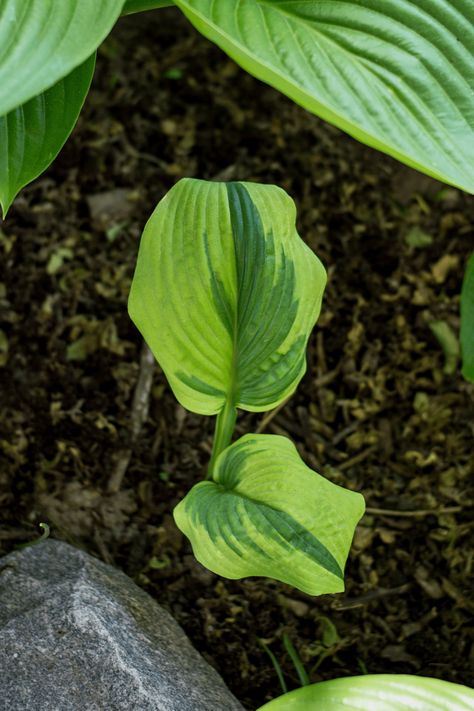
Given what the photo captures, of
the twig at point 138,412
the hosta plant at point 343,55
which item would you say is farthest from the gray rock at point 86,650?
the hosta plant at point 343,55

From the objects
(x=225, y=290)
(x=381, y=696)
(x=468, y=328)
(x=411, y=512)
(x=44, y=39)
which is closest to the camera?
(x=44, y=39)

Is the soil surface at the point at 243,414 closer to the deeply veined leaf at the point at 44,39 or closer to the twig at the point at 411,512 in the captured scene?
the twig at the point at 411,512

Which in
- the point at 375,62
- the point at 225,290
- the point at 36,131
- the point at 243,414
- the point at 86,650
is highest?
the point at 375,62

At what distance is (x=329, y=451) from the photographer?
141 centimetres

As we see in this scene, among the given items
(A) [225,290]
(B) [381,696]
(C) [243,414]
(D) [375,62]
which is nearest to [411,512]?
(C) [243,414]

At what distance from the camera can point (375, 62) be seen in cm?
86

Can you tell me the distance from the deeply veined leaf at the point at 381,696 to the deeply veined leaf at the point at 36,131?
0.73m

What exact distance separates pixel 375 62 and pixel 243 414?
2.34 feet

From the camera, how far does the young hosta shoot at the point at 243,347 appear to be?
948 millimetres

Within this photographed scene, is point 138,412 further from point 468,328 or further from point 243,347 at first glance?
point 468,328

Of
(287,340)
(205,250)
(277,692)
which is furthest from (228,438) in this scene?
(277,692)

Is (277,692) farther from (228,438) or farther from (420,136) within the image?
(420,136)

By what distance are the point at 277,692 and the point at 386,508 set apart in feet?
1.16

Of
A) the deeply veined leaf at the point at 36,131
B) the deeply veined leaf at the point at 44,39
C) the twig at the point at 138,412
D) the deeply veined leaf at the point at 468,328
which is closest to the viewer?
the deeply veined leaf at the point at 44,39
